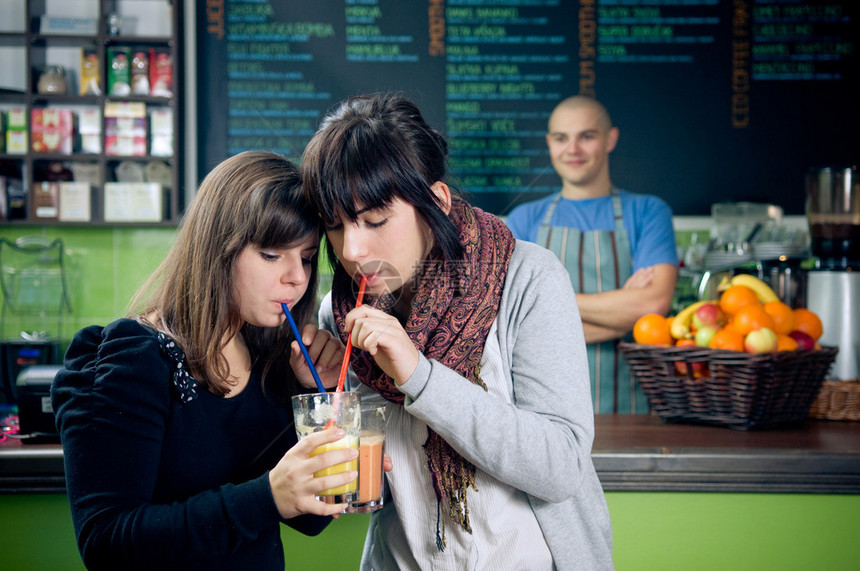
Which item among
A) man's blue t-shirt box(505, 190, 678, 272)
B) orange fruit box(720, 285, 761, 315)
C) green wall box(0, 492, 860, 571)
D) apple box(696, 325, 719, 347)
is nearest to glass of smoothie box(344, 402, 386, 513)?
green wall box(0, 492, 860, 571)

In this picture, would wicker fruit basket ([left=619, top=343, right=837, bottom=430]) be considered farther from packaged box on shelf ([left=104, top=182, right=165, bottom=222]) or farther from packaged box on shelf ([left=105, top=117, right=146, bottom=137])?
packaged box on shelf ([left=105, top=117, right=146, bottom=137])

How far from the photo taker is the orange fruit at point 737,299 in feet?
5.60

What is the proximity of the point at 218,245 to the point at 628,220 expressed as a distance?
7.02 ft

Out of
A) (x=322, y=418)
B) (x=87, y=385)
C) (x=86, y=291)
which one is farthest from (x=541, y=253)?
(x=86, y=291)

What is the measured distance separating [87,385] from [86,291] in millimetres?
2371

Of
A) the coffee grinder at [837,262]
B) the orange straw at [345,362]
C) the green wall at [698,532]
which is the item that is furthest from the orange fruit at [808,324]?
the orange straw at [345,362]

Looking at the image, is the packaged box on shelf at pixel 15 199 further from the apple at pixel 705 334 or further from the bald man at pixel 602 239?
the apple at pixel 705 334

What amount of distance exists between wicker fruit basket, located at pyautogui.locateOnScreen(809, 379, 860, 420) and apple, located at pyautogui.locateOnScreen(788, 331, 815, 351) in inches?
5.4

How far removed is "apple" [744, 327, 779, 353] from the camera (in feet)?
5.03

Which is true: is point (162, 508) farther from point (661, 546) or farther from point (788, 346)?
point (788, 346)

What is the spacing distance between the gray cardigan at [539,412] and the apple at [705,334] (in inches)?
25.2

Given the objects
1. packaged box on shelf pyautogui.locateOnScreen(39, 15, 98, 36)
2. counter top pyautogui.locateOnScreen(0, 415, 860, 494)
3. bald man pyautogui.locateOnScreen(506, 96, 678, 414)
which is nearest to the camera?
counter top pyautogui.locateOnScreen(0, 415, 860, 494)

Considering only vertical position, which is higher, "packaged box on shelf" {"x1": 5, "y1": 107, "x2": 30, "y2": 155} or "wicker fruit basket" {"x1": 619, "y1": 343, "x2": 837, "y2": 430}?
"packaged box on shelf" {"x1": 5, "y1": 107, "x2": 30, "y2": 155}

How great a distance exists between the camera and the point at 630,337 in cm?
286
